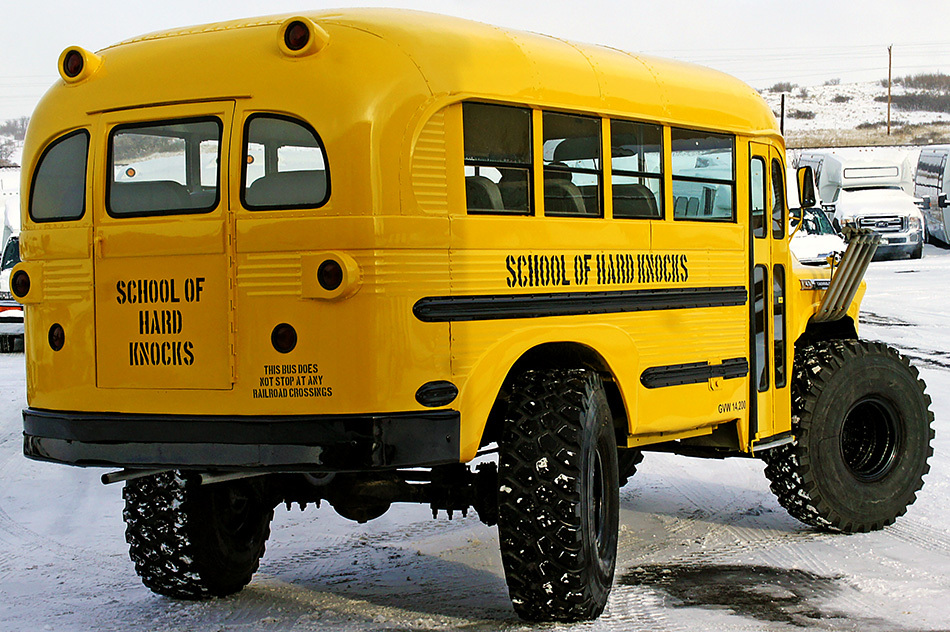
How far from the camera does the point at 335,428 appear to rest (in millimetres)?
5316

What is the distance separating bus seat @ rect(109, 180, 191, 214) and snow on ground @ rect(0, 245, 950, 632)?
79.3 inches

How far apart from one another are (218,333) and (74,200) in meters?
1.08

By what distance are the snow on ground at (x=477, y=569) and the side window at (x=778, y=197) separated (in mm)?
1925

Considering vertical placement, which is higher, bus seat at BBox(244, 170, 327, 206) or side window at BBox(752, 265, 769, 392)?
bus seat at BBox(244, 170, 327, 206)

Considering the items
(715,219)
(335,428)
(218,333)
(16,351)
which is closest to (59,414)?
(218,333)

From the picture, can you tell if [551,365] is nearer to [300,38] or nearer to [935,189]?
[300,38]

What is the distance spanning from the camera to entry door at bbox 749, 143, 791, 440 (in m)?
7.44

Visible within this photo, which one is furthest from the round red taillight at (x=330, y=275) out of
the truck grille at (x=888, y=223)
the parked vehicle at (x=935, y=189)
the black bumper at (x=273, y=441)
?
the parked vehicle at (x=935, y=189)

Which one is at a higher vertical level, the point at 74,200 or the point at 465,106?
the point at 465,106

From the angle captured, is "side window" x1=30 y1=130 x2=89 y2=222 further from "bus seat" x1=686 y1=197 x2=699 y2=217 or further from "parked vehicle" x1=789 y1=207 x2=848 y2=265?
"parked vehicle" x1=789 y1=207 x2=848 y2=265

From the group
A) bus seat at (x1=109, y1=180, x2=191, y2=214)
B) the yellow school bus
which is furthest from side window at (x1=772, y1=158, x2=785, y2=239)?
bus seat at (x1=109, y1=180, x2=191, y2=214)

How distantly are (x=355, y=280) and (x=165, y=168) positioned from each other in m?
1.21

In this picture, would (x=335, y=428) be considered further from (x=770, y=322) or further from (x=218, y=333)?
(x=770, y=322)

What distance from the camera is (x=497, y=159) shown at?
228 inches
